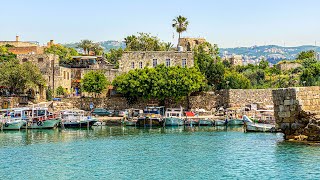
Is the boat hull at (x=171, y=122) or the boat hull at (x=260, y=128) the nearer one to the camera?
the boat hull at (x=260, y=128)

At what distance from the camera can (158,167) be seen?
97.2ft

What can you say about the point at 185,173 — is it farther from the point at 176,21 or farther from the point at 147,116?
the point at 176,21

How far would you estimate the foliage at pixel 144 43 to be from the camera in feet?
284

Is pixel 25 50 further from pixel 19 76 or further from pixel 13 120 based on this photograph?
pixel 13 120

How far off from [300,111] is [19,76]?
132 ft

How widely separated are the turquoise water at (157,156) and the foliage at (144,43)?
39257 mm

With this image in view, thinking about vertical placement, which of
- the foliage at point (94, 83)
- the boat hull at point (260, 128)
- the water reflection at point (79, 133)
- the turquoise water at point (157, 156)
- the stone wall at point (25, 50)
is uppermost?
the stone wall at point (25, 50)

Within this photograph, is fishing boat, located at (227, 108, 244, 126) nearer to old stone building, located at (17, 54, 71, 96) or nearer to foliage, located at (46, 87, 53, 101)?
old stone building, located at (17, 54, 71, 96)

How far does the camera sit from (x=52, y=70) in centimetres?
7081

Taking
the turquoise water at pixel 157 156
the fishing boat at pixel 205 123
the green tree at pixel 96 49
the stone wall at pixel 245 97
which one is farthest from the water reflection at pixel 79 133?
the green tree at pixel 96 49

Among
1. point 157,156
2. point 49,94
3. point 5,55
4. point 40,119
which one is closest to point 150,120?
point 40,119

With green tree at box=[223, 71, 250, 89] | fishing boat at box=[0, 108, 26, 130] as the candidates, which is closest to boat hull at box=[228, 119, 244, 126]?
green tree at box=[223, 71, 250, 89]

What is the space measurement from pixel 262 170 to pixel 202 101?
40065 mm

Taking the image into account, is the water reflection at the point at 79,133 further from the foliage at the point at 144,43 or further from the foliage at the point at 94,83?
the foliage at the point at 144,43
